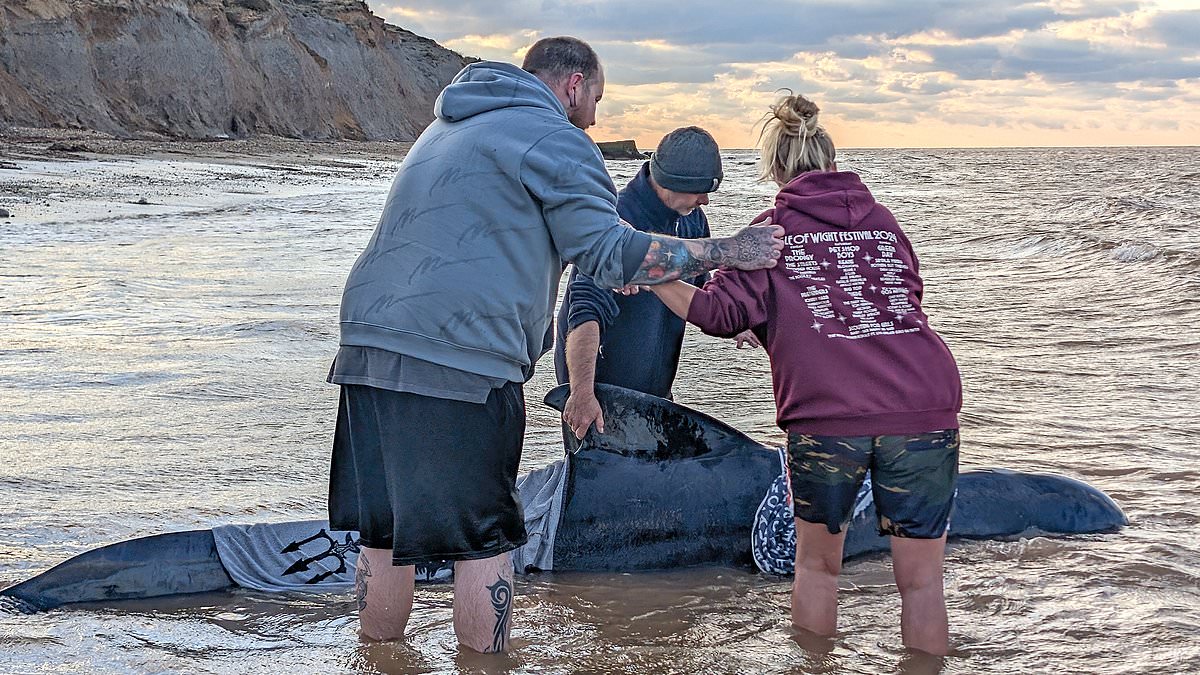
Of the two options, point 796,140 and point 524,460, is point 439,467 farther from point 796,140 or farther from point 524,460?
point 524,460

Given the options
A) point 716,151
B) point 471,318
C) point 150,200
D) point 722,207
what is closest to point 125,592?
point 471,318

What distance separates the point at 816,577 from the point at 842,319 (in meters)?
0.81

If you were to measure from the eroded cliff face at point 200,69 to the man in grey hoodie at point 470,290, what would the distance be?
40.6 metres

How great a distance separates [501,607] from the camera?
3.19 m

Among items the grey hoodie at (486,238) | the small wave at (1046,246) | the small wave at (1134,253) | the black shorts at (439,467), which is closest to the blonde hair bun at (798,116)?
the grey hoodie at (486,238)

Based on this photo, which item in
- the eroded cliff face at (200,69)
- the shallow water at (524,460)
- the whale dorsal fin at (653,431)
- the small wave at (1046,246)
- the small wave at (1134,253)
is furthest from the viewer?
the eroded cliff face at (200,69)

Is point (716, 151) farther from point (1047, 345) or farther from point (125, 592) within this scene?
point (1047, 345)

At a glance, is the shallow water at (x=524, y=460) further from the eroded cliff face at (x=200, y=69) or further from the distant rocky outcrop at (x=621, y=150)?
the distant rocky outcrop at (x=621, y=150)

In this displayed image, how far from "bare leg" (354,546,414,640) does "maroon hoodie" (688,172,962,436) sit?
1098mm

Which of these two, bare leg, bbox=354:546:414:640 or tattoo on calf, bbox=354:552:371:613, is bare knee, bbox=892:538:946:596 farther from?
tattoo on calf, bbox=354:552:371:613

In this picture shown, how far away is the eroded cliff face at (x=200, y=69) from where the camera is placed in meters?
42.4

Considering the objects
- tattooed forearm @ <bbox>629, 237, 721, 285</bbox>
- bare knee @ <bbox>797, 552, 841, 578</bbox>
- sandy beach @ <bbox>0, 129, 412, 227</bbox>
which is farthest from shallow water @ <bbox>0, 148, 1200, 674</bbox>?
sandy beach @ <bbox>0, 129, 412, 227</bbox>

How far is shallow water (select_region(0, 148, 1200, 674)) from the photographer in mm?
3467

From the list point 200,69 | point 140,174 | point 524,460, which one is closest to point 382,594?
point 524,460
